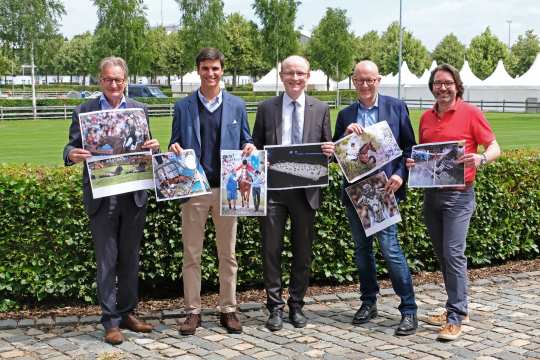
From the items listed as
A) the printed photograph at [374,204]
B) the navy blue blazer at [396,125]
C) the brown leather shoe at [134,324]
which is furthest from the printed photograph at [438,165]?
the brown leather shoe at [134,324]

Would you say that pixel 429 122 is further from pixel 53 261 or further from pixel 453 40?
pixel 453 40

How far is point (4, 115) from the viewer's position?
115ft

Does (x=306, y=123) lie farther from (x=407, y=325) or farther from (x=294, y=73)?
(x=407, y=325)

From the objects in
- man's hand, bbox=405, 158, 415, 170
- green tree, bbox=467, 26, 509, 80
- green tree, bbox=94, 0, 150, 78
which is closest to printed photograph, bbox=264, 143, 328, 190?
man's hand, bbox=405, 158, 415, 170

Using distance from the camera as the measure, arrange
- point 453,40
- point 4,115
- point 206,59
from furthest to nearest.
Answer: point 453,40, point 4,115, point 206,59

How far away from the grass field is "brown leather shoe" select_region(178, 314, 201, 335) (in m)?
11.3

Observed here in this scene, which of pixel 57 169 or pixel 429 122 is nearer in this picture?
pixel 429 122

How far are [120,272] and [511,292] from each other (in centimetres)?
392

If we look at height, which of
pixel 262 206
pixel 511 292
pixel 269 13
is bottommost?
pixel 511 292

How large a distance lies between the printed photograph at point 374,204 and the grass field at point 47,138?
11802 mm

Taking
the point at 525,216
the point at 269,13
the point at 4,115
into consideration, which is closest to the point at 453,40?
the point at 269,13

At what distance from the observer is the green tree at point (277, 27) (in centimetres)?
5278

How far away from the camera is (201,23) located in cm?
5016

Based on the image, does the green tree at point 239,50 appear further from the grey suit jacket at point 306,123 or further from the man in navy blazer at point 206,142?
the man in navy blazer at point 206,142
